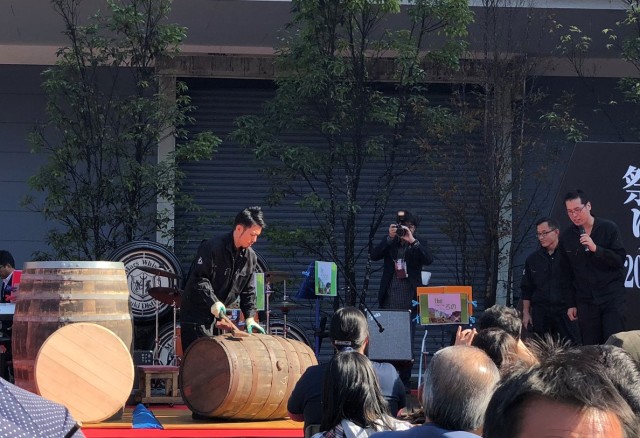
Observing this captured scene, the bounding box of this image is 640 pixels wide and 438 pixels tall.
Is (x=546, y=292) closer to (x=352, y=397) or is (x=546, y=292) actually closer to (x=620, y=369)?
(x=352, y=397)

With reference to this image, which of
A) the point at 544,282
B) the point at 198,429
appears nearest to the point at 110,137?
the point at 544,282

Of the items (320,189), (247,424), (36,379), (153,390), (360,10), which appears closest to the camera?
(36,379)

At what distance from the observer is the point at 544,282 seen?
314 inches

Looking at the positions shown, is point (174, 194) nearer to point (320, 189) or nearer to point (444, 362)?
point (320, 189)

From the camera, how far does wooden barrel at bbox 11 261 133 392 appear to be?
609 centimetres

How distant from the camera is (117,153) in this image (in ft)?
32.3

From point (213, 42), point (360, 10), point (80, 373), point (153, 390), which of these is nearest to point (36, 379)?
point (80, 373)

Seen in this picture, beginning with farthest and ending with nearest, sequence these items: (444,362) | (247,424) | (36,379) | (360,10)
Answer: (360,10)
(247,424)
(36,379)
(444,362)

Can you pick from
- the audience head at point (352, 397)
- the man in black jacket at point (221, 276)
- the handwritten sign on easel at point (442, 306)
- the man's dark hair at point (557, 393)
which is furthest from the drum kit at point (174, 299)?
the man's dark hair at point (557, 393)

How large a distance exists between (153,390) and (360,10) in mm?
4210

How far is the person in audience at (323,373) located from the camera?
4.41 metres

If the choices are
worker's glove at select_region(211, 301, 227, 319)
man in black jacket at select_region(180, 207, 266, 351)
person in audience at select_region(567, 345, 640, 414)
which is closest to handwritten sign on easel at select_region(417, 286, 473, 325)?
man in black jacket at select_region(180, 207, 266, 351)

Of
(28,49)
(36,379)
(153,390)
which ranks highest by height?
(28,49)

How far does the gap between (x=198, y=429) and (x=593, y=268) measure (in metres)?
3.02
